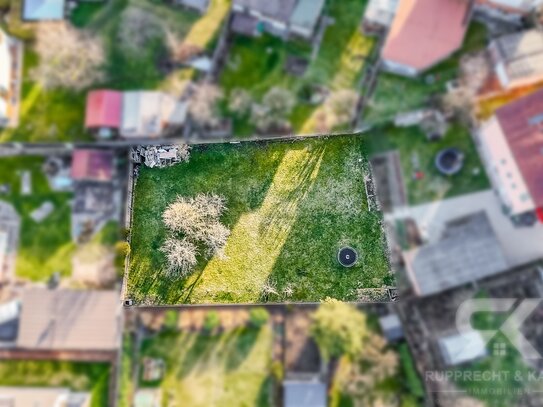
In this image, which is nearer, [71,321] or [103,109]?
[71,321]

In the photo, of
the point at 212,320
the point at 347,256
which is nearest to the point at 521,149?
the point at 347,256

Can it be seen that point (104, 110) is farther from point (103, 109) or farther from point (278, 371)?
point (278, 371)

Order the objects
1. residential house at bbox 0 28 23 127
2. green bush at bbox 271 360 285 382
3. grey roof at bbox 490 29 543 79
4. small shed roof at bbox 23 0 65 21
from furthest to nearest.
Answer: small shed roof at bbox 23 0 65 21, residential house at bbox 0 28 23 127, green bush at bbox 271 360 285 382, grey roof at bbox 490 29 543 79

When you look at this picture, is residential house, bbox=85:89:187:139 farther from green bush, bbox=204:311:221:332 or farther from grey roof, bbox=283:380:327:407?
grey roof, bbox=283:380:327:407

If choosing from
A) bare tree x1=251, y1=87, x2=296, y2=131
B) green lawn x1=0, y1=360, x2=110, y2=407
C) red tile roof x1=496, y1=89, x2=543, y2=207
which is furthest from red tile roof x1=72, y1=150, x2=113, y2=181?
red tile roof x1=496, y1=89, x2=543, y2=207

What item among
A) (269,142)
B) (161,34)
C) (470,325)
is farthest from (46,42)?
(470,325)

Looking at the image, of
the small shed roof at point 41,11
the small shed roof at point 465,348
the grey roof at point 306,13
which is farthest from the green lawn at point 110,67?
the small shed roof at point 465,348
